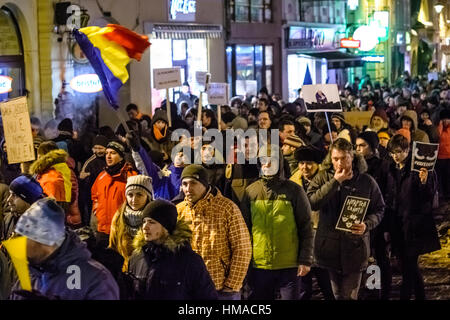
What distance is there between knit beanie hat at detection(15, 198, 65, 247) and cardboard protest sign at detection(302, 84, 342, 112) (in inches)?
315

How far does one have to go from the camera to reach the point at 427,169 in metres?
9.79

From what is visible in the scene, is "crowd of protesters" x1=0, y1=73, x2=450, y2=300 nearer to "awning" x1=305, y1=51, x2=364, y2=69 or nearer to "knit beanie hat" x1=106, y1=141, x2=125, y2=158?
"knit beanie hat" x1=106, y1=141, x2=125, y2=158

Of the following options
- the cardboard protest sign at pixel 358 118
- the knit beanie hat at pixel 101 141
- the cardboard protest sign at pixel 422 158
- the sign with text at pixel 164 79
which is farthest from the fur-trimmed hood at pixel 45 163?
the cardboard protest sign at pixel 358 118

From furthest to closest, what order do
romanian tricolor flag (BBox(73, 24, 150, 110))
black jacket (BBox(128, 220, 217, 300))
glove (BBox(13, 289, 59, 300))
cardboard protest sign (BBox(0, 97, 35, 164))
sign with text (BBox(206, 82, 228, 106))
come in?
sign with text (BBox(206, 82, 228, 106)) < romanian tricolor flag (BBox(73, 24, 150, 110)) < cardboard protest sign (BBox(0, 97, 35, 164)) < black jacket (BBox(128, 220, 217, 300)) < glove (BBox(13, 289, 59, 300))

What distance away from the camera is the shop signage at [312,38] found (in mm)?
35938

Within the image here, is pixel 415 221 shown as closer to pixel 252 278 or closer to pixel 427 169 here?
pixel 427 169

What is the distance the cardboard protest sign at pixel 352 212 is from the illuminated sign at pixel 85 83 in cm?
1281

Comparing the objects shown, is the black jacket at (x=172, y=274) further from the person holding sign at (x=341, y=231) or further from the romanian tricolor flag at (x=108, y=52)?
the romanian tricolor flag at (x=108, y=52)

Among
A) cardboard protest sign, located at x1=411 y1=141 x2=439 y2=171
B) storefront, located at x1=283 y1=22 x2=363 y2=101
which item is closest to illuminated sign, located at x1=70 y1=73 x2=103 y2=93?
cardboard protest sign, located at x1=411 y1=141 x2=439 y2=171

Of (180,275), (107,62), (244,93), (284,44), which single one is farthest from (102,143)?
(284,44)

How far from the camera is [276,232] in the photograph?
325 inches

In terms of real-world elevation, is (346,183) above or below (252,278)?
above

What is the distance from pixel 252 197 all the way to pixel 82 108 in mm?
13709

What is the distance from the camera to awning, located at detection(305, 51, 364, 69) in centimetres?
3691
